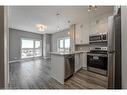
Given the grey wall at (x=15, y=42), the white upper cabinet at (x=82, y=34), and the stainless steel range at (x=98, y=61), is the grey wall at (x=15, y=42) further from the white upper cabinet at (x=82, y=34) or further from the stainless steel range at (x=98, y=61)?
the stainless steel range at (x=98, y=61)

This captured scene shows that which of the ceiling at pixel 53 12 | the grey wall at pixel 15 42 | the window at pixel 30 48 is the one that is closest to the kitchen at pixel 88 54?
the ceiling at pixel 53 12

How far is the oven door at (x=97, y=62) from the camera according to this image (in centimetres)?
429

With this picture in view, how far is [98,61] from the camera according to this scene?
4586 mm

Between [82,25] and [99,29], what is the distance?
1269 millimetres

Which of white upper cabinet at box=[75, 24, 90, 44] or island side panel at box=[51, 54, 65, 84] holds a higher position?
white upper cabinet at box=[75, 24, 90, 44]

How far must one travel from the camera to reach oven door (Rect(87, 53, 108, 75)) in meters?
4.29

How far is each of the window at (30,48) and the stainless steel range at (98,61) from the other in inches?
250

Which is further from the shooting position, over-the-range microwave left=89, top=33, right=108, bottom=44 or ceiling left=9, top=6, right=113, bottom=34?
over-the-range microwave left=89, top=33, right=108, bottom=44

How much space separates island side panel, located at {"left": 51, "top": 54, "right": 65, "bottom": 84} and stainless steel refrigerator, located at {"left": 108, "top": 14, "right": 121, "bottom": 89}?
156cm

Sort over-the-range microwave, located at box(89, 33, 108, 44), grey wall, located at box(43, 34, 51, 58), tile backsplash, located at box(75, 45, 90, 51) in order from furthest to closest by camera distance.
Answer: grey wall, located at box(43, 34, 51, 58) → tile backsplash, located at box(75, 45, 90, 51) → over-the-range microwave, located at box(89, 33, 108, 44)

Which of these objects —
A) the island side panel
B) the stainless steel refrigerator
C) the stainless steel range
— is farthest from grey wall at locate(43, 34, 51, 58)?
the stainless steel refrigerator

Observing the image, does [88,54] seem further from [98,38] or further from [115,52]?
[115,52]

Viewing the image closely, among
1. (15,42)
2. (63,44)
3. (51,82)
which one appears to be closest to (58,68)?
(51,82)

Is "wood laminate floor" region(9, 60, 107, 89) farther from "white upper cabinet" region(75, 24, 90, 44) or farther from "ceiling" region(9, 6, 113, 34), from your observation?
"ceiling" region(9, 6, 113, 34)
